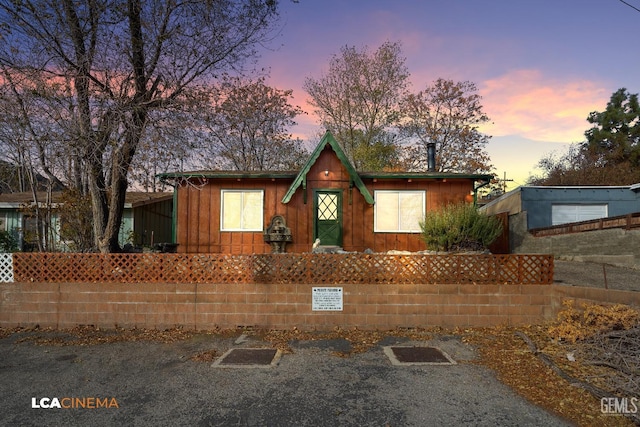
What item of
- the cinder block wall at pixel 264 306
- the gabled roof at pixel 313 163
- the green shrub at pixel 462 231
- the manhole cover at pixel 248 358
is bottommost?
the manhole cover at pixel 248 358

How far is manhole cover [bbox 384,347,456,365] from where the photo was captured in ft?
17.0

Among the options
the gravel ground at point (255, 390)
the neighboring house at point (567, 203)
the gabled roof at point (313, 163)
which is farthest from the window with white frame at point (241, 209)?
the neighboring house at point (567, 203)

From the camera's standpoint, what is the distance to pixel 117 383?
448 cm

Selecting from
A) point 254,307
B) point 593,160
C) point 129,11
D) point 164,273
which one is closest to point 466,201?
point 254,307

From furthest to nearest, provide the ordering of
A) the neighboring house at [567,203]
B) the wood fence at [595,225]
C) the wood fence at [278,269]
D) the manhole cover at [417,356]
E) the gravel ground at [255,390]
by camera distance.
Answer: the neighboring house at [567,203] → the wood fence at [595,225] → the wood fence at [278,269] → the manhole cover at [417,356] → the gravel ground at [255,390]

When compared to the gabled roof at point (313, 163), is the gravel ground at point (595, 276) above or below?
below

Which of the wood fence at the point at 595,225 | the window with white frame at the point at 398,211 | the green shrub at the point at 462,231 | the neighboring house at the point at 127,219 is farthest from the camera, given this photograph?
the neighboring house at the point at 127,219

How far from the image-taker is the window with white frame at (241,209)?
40.3 feet

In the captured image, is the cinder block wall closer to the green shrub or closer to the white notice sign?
the white notice sign

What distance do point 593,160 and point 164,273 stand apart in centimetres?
3658

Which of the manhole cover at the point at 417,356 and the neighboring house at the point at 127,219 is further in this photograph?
the neighboring house at the point at 127,219

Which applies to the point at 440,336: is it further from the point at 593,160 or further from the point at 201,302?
the point at 593,160

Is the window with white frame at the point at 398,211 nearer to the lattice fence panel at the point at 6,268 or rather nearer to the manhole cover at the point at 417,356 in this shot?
the manhole cover at the point at 417,356

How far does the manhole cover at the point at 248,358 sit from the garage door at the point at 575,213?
629 inches
